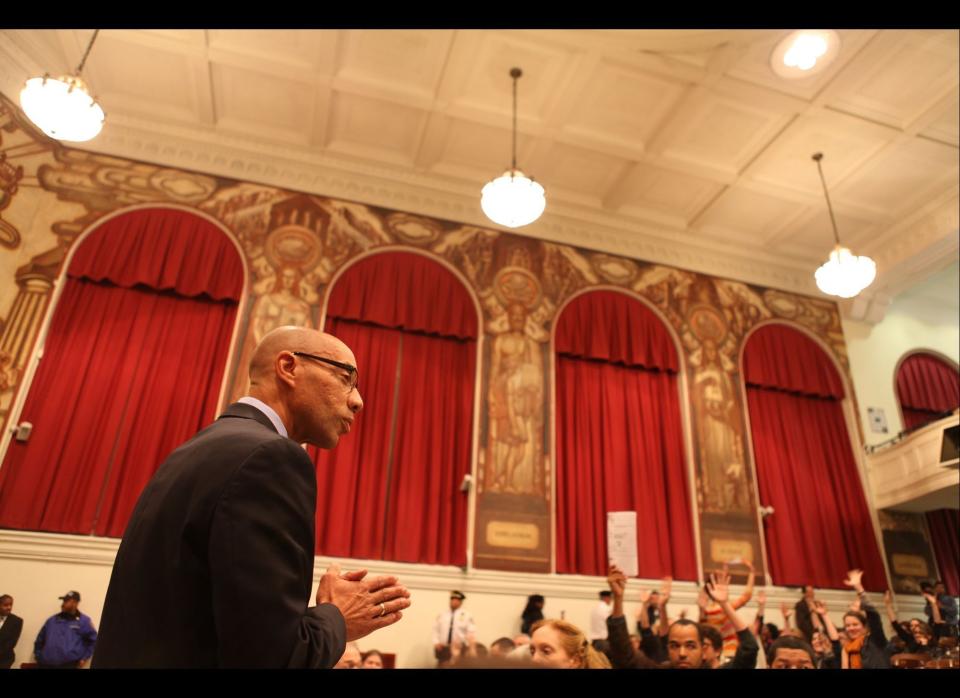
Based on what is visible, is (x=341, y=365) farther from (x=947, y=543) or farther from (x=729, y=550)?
(x=947, y=543)

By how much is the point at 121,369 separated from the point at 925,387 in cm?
1207

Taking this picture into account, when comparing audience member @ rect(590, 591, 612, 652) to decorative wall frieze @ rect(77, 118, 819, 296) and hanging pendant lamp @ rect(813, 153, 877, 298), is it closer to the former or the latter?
hanging pendant lamp @ rect(813, 153, 877, 298)

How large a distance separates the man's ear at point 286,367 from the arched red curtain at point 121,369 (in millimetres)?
6001

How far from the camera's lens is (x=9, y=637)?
6.02 m

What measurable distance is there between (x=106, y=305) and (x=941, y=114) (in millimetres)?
10350

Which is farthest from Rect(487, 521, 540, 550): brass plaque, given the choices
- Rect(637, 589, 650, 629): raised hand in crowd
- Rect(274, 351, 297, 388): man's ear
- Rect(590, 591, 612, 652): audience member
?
Rect(274, 351, 297, 388): man's ear

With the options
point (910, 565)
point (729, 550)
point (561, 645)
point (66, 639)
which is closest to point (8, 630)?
point (66, 639)

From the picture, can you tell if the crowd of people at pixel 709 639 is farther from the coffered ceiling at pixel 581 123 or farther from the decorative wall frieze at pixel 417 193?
the coffered ceiling at pixel 581 123

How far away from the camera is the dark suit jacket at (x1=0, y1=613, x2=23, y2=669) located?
19.5 ft

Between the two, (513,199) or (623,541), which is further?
(513,199)

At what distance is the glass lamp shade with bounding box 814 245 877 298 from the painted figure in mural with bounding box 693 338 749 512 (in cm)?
233

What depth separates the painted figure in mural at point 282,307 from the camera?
8.20m
